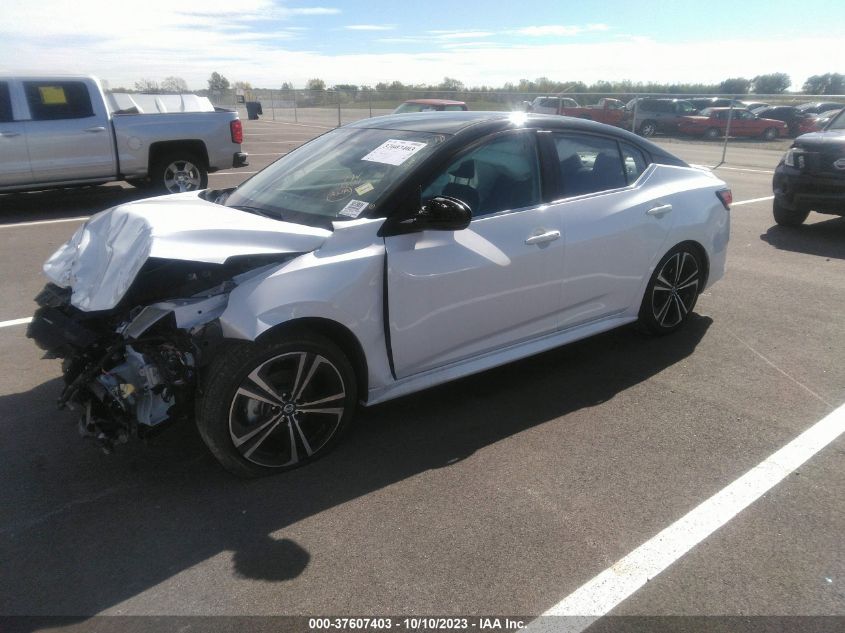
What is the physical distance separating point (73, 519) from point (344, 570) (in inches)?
49.9

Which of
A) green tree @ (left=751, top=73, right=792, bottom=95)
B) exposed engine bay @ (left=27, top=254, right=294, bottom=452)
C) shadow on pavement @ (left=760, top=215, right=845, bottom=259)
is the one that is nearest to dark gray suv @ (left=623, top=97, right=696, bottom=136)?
shadow on pavement @ (left=760, top=215, right=845, bottom=259)

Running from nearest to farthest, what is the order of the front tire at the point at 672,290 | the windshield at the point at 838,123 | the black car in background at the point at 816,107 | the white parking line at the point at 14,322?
the front tire at the point at 672,290 < the white parking line at the point at 14,322 < the windshield at the point at 838,123 < the black car in background at the point at 816,107

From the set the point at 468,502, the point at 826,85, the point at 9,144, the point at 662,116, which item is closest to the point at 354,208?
the point at 468,502

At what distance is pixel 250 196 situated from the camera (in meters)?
4.17

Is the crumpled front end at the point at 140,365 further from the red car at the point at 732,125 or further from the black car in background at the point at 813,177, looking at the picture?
the red car at the point at 732,125

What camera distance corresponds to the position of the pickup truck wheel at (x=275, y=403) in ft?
10.1

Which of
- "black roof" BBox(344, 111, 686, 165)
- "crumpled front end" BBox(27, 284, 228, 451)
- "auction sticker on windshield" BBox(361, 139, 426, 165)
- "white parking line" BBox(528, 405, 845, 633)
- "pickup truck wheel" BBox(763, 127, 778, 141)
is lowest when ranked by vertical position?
"pickup truck wheel" BBox(763, 127, 778, 141)

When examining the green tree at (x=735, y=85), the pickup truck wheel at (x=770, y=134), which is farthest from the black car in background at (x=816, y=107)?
the green tree at (x=735, y=85)

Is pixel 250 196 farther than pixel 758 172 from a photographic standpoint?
No

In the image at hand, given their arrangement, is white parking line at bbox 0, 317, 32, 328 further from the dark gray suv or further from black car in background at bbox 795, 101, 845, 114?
black car in background at bbox 795, 101, 845, 114

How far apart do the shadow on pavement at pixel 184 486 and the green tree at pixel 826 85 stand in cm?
4179

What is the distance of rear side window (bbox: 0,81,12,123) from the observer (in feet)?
30.3

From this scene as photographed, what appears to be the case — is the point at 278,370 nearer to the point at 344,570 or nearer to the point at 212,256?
the point at 212,256

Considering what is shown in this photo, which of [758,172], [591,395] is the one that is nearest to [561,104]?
[758,172]
